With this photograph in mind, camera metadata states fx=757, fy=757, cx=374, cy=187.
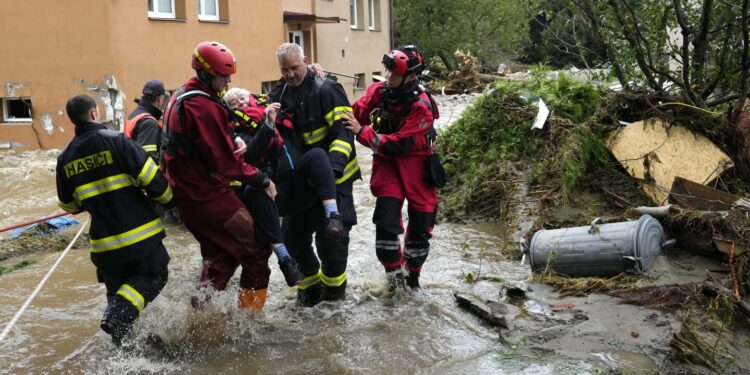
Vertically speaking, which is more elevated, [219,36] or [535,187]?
[219,36]

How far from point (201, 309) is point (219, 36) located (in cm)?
1276

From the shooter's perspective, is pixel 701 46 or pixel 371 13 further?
pixel 371 13

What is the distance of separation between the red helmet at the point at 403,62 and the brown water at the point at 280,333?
180 cm

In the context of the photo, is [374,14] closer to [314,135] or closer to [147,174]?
[314,135]

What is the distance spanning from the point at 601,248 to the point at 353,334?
2.08m

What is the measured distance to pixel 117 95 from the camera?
45.9ft

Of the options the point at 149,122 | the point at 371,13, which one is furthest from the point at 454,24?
the point at 149,122

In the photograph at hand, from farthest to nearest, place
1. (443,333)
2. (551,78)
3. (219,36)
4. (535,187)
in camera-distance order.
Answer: (219,36) → (551,78) → (535,187) → (443,333)

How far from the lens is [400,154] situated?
5.72m

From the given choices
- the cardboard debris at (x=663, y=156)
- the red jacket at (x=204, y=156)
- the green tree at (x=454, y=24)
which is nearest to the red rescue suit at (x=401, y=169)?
the red jacket at (x=204, y=156)

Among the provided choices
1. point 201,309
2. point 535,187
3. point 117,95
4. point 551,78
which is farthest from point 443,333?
point 117,95

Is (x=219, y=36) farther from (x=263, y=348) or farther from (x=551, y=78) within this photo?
(x=263, y=348)

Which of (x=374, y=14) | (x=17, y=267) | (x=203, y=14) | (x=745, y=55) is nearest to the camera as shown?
(x=745, y=55)

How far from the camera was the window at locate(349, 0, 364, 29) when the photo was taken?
2752 cm
